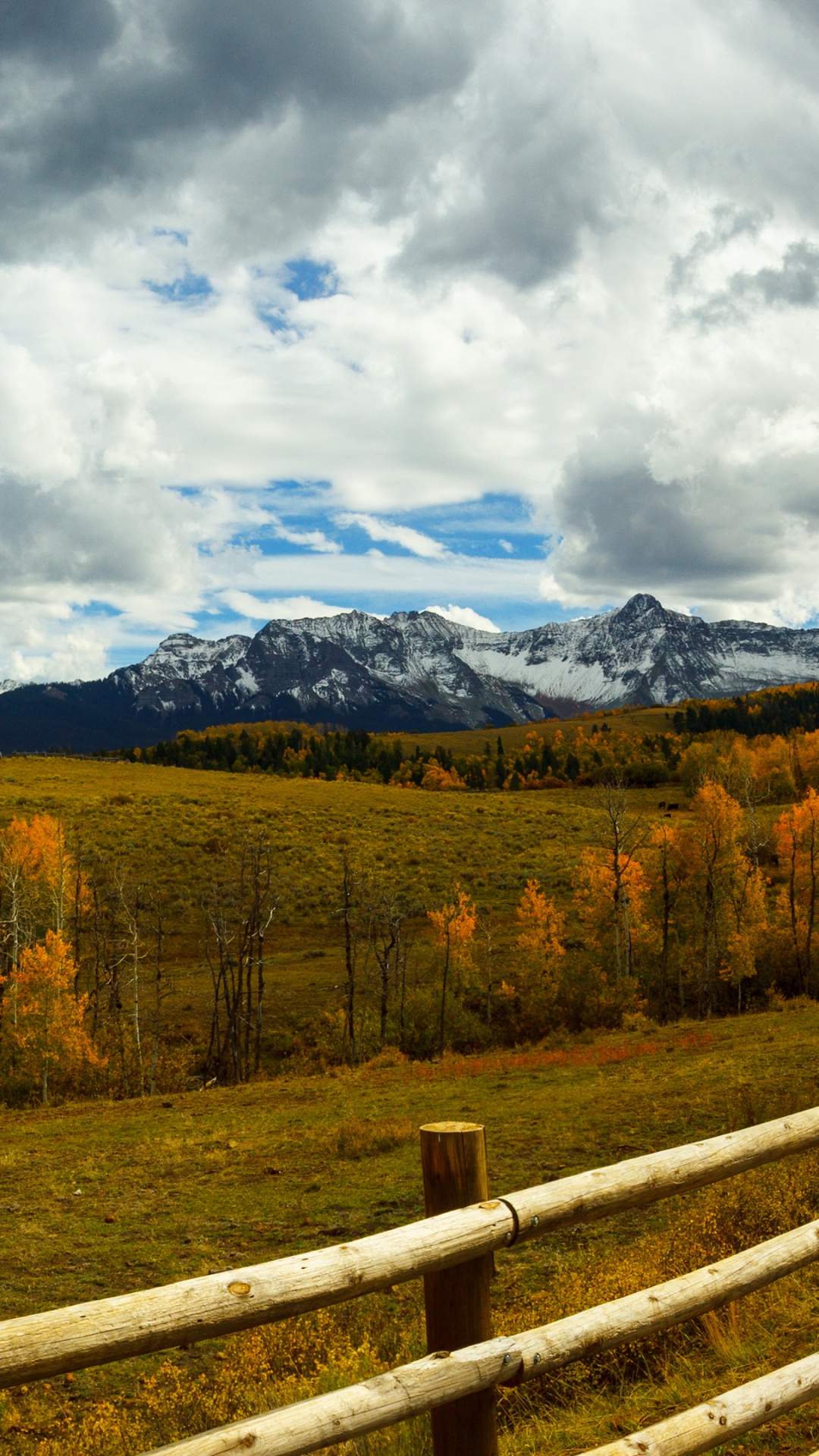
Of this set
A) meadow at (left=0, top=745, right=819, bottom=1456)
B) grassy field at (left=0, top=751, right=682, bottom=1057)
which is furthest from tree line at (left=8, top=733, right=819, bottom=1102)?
meadow at (left=0, top=745, right=819, bottom=1456)

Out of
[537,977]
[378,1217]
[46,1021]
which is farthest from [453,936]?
[378,1217]

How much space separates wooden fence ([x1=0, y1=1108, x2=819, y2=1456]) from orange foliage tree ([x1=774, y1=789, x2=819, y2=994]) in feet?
148

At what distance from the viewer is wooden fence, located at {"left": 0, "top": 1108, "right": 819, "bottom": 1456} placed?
9.16 ft

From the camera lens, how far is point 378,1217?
42.5 feet

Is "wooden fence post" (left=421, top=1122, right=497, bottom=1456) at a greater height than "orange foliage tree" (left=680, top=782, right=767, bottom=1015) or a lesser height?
greater

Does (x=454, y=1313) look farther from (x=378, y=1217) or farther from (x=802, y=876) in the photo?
(x=802, y=876)

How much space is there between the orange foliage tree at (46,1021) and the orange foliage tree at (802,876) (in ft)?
110

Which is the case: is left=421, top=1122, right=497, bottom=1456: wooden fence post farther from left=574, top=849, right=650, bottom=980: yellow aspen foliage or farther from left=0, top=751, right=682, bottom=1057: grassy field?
left=574, top=849, right=650, bottom=980: yellow aspen foliage

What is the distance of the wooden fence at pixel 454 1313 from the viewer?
2791 millimetres

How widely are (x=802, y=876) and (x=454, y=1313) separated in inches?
2070

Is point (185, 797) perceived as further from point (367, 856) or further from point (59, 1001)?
point (59, 1001)

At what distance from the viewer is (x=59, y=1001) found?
31.6 m

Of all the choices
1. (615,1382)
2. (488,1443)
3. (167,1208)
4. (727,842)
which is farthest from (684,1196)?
(727,842)

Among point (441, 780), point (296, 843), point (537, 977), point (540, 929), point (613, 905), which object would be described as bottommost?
point (537, 977)
